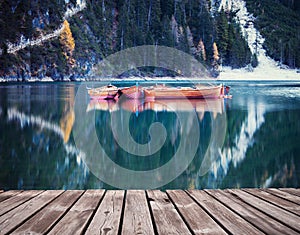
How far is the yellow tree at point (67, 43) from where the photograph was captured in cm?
5162

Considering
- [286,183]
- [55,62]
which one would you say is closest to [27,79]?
[55,62]

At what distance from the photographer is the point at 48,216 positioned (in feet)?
7.86

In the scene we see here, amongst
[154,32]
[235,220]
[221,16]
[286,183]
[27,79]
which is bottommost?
[286,183]

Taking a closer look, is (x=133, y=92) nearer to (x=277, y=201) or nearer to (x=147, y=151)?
(x=147, y=151)

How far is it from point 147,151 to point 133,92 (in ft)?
60.0

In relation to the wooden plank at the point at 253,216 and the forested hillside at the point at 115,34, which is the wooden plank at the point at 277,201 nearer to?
the wooden plank at the point at 253,216

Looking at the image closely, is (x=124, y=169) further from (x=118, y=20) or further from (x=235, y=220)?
(x=118, y=20)

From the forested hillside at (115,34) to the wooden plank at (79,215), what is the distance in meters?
42.8

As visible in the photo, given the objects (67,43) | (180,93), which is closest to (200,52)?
(67,43)

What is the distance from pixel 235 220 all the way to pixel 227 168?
5.89 m

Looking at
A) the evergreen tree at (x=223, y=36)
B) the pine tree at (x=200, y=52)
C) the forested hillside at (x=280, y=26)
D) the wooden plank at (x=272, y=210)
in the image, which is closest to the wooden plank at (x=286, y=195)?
the wooden plank at (x=272, y=210)

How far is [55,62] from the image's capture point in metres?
49.6

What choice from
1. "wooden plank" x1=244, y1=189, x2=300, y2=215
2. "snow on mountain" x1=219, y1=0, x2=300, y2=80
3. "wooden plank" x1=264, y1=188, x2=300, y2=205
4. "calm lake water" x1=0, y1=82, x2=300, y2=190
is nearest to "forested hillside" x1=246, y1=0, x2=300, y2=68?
"snow on mountain" x1=219, y1=0, x2=300, y2=80

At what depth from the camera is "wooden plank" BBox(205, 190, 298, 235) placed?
212 centimetres
